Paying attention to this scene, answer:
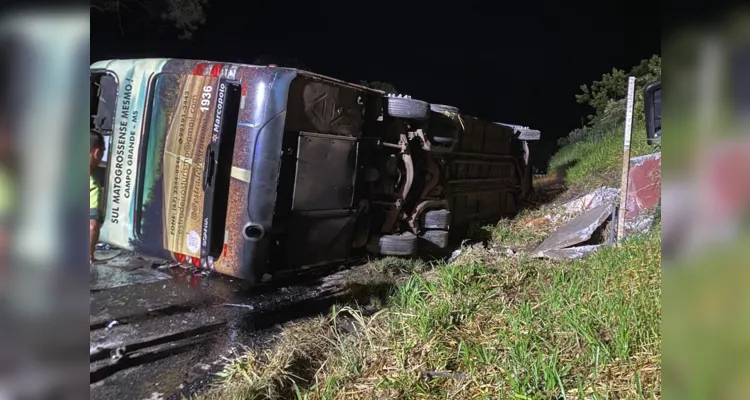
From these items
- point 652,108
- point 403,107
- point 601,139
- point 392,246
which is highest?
point 601,139

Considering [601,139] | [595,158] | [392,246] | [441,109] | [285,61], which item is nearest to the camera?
[392,246]

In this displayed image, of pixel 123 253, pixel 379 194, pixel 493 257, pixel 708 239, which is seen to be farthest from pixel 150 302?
pixel 708 239

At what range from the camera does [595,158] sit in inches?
369

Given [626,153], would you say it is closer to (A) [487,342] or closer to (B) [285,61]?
(A) [487,342]

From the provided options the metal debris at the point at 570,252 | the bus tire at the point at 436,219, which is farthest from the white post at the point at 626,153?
the bus tire at the point at 436,219

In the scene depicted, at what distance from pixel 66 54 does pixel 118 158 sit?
2.31m

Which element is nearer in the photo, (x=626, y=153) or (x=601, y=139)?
(x=626, y=153)

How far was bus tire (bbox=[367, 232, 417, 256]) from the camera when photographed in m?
3.95

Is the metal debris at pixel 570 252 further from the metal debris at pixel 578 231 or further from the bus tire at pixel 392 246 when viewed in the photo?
the bus tire at pixel 392 246

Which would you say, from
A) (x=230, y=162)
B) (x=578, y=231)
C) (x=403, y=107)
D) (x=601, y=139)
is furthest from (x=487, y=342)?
(x=601, y=139)

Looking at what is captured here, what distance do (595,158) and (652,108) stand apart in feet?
25.2

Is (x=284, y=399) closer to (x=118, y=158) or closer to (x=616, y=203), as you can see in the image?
(x=118, y=158)

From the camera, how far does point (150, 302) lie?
8.73 ft

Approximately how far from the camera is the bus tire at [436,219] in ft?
14.3
